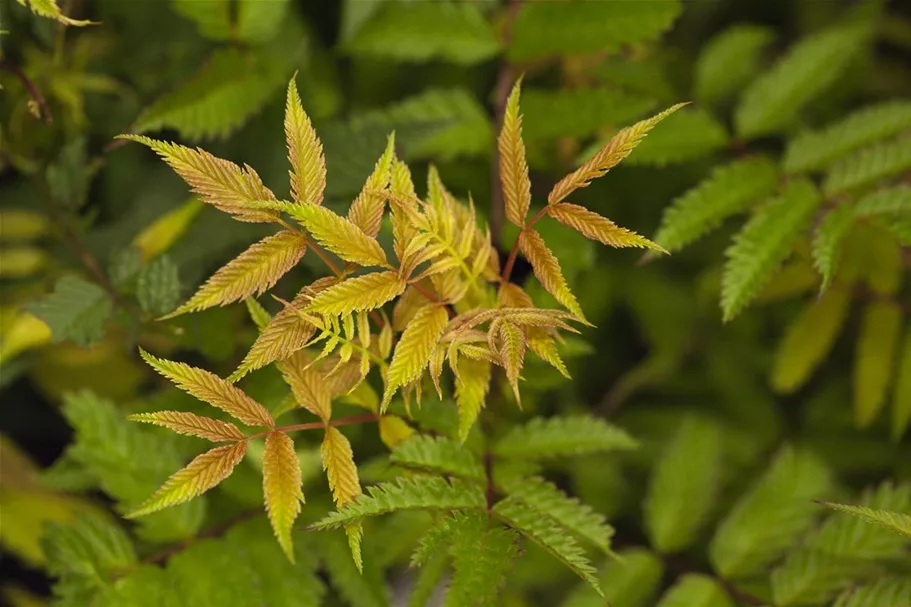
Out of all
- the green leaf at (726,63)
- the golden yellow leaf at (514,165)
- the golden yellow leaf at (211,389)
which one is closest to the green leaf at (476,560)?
the golden yellow leaf at (211,389)

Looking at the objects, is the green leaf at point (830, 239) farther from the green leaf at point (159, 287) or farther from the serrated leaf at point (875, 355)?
the green leaf at point (159, 287)

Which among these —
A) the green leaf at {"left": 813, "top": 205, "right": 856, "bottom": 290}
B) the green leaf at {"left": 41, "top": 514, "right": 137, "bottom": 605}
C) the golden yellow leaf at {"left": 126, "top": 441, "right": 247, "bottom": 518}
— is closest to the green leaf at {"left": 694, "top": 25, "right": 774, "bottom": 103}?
the green leaf at {"left": 813, "top": 205, "right": 856, "bottom": 290}

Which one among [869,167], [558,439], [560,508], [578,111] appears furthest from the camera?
[578,111]

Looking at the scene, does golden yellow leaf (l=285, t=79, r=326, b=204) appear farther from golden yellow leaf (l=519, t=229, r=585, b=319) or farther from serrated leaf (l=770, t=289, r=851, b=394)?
serrated leaf (l=770, t=289, r=851, b=394)

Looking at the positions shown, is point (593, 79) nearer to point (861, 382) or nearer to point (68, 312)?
point (861, 382)

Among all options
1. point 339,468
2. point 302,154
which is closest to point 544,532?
point 339,468

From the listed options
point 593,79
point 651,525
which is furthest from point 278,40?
point 651,525

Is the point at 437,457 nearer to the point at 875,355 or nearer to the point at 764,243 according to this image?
the point at 764,243
